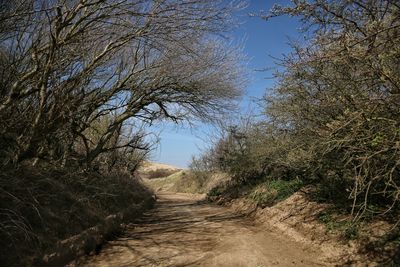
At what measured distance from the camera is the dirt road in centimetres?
813

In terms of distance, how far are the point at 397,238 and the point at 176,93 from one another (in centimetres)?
1081

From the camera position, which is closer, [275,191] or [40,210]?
[40,210]

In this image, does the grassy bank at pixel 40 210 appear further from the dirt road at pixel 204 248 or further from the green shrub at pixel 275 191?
the green shrub at pixel 275 191

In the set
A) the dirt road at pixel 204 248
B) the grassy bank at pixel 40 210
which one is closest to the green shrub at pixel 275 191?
the dirt road at pixel 204 248

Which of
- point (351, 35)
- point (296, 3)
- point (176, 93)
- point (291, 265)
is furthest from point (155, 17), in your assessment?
point (176, 93)

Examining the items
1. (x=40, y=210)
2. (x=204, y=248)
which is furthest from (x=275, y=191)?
(x=40, y=210)

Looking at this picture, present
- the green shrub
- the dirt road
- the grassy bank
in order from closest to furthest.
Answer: the grassy bank, the dirt road, the green shrub

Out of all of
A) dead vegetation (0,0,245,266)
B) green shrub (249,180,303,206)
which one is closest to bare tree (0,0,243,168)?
dead vegetation (0,0,245,266)

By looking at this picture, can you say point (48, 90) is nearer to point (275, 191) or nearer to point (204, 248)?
point (204, 248)

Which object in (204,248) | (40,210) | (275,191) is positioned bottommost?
(204,248)

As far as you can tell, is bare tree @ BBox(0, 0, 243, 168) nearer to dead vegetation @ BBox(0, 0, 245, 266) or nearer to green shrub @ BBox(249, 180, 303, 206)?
dead vegetation @ BBox(0, 0, 245, 266)

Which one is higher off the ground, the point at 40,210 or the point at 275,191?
the point at 40,210

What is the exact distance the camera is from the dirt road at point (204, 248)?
26.7 feet

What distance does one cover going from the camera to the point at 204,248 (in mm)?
9375
